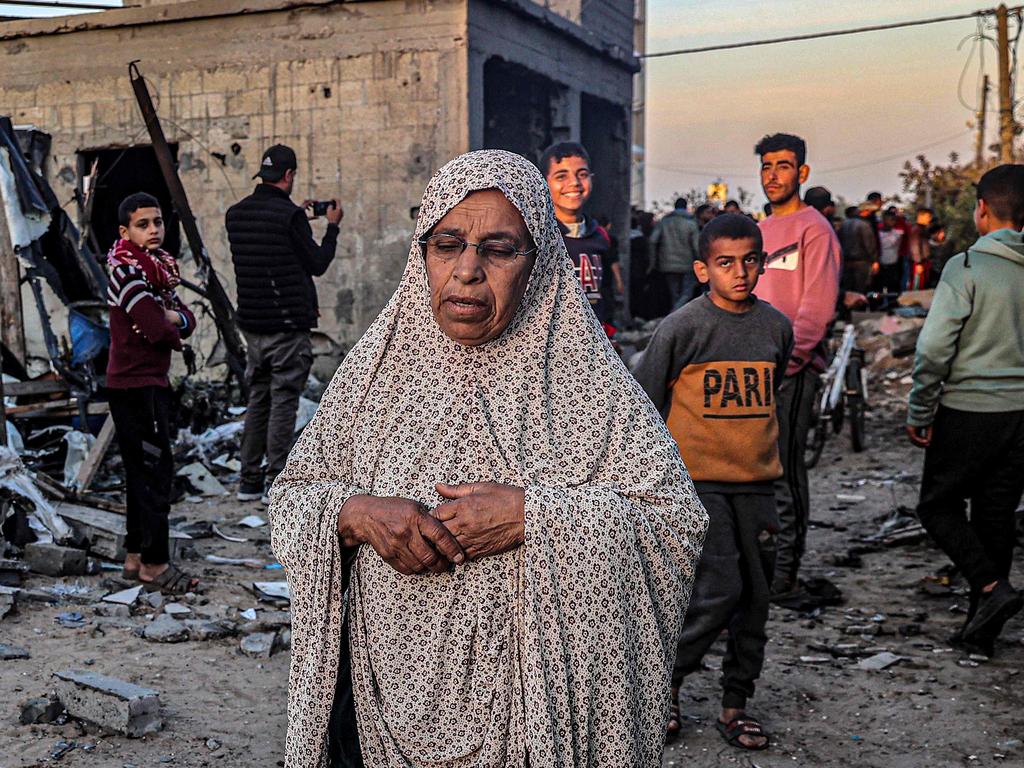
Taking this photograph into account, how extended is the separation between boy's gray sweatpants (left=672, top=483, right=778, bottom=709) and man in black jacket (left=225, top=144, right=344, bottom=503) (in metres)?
4.01

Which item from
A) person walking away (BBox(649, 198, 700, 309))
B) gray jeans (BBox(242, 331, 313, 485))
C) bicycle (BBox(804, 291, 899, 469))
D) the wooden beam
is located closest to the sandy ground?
gray jeans (BBox(242, 331, 313, 485))

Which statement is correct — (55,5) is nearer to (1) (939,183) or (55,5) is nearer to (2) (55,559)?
(2) (55,559)

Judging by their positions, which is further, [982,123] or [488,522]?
[982,123]

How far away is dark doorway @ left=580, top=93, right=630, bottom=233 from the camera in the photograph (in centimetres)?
1842

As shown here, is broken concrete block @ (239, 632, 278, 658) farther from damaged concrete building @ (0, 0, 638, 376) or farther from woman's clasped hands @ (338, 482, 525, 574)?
damaged concrete building @ (0, 0, 638, 376)

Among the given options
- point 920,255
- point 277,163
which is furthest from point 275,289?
point 920,255

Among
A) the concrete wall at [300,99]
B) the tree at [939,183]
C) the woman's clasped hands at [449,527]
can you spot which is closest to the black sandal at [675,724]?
the woman's clasped hands at [449,527]

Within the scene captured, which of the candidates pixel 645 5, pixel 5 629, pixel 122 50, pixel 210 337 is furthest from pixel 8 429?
pixel 645 5

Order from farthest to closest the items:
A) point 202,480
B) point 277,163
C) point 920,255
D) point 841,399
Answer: point 920,255, point 841,399, point 202,480, point 277,163

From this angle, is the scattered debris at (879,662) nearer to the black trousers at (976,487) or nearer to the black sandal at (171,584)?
the black trousers at (976,487)

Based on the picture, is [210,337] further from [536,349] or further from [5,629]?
[536,349]

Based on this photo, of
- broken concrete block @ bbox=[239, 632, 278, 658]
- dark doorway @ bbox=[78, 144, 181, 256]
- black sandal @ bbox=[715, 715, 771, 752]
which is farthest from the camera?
dark doorway @ bbox=[78, 144, 181, 256]

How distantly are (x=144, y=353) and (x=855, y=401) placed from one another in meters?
6.86

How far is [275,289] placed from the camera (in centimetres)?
731
